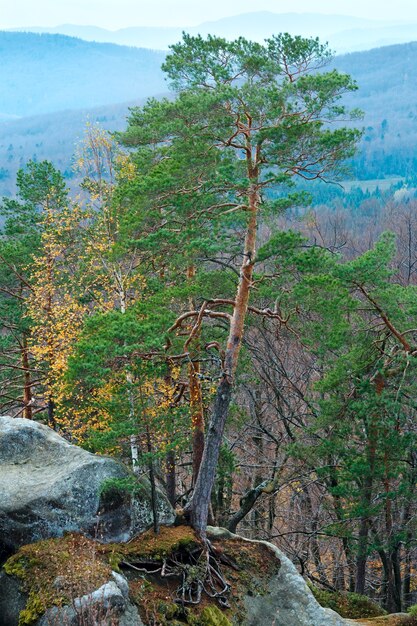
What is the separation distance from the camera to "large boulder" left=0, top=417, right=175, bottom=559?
11195 millimetres

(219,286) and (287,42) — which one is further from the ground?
(287,42)

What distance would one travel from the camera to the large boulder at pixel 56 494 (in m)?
11.2

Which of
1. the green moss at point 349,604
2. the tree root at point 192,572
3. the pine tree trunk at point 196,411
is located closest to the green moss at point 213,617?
the tree root at point 192,572

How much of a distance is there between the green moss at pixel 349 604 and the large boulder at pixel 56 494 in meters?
A: 4.11

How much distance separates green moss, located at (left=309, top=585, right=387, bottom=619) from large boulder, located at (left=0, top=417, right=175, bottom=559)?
4.11 metres

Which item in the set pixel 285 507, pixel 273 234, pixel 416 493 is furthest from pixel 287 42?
pixel 285 507

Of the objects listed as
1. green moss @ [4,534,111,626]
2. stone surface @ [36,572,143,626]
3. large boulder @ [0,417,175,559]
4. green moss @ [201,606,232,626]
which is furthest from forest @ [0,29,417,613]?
stone surface @ [36,572,143,626]

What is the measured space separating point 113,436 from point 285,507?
1656 centimetres

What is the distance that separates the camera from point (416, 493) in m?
14.5

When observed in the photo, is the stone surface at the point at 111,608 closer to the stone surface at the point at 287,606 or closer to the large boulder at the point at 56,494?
the large boulder at the point at 56,494

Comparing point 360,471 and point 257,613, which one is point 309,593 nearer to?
point 257,613

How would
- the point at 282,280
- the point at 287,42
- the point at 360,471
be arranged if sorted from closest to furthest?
the point at 287,42, the point at 282,280, the point at 360,471

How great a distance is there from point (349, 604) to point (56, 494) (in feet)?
23.6

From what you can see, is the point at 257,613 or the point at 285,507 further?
the point at 285,507
